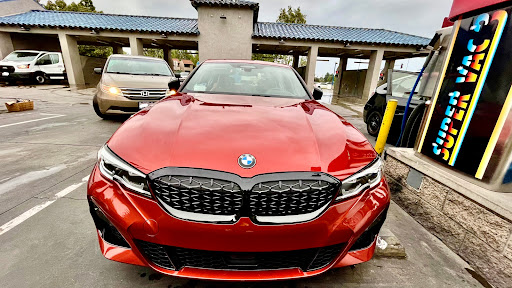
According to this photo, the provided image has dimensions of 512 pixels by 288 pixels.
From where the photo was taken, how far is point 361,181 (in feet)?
4.11

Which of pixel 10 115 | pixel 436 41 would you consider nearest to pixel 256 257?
pixel 436 41

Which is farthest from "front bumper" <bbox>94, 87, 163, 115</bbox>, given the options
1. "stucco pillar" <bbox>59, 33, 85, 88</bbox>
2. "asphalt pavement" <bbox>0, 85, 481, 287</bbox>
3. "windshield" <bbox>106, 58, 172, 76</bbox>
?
"stucco pillar" <bbox>59, 33, 85, 88</bbox>

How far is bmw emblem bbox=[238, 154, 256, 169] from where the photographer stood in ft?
3.70

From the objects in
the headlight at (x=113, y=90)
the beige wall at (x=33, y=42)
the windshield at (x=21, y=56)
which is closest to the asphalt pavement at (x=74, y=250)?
the headlight at (x=113, y=90)

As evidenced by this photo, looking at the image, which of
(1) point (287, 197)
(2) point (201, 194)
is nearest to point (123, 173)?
(2) point (201, 194)

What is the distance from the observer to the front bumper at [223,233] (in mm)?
1081

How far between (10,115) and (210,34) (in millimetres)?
10351

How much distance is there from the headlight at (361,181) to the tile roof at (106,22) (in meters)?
14.6

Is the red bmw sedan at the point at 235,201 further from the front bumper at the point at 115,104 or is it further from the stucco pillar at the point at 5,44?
the stucco pillar at the point at 5,44

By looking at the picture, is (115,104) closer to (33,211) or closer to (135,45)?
(33,211)

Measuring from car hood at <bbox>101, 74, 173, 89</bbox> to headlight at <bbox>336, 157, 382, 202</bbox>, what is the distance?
5.21 m

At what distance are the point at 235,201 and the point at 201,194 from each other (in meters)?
0.16

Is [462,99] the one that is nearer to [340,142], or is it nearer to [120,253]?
[340,142]

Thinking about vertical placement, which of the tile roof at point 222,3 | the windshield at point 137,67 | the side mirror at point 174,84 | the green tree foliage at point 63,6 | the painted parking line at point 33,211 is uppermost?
the green tree foliage at point 63,6
